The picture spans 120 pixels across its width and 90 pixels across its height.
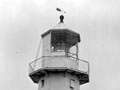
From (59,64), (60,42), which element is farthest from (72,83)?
(60,42)

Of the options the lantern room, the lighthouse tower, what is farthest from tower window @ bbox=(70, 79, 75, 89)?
the lantern room

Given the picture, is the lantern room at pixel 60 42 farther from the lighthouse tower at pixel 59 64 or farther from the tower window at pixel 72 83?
the tower window at pixel 72 83

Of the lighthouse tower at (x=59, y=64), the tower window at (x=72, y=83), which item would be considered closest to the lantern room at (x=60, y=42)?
the lighthouse tower at (x=59, y=64)

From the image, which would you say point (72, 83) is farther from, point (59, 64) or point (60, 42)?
point (60, 42)

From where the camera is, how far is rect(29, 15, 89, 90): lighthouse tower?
26141 mm

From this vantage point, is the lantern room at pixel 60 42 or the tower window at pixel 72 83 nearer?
the tower window at pixel 72 83

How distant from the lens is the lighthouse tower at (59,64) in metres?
26.1

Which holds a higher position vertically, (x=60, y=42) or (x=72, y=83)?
(x=60, y=42)

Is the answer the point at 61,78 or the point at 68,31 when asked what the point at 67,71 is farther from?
the point at 68,31

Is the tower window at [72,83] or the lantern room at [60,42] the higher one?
the lantern room at [60,42]

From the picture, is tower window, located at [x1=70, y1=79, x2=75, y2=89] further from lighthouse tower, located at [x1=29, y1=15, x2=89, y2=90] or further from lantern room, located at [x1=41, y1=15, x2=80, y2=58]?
lantern room, located at [x1=41, y1=15, x2=80, y2=58]

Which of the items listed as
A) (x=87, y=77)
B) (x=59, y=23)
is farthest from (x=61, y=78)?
(x=59, y=23)

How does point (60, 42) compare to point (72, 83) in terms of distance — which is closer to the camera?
point (72, 83)

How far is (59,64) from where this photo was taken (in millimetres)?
A: 26188
